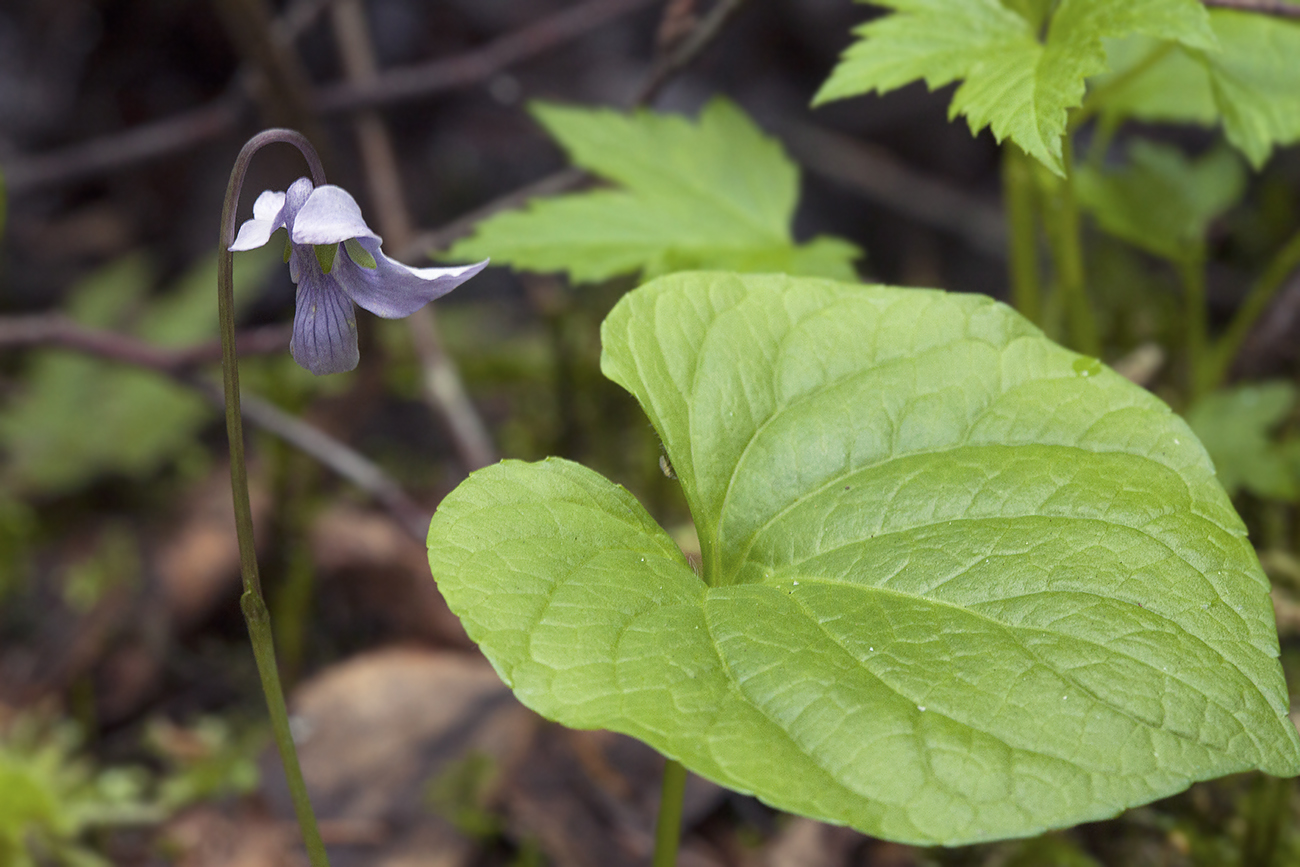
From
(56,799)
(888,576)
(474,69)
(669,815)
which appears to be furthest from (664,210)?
(56,799)

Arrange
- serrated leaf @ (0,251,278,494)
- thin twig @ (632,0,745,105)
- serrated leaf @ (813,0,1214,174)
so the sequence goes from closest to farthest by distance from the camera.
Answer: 1. serrated leaf @ (813,0,1214,174)
2. thin twig @ (632,0,745,105)
3. serrated leaf @ (0,251,278,494)

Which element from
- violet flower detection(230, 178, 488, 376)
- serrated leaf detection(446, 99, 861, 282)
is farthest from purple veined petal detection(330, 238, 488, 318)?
serrated leaf detection(446, 99, 861, 282)

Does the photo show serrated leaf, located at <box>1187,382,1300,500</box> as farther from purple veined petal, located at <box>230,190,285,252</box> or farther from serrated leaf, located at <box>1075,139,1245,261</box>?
purple veined petal, located at <box>230,190,285,252</box>

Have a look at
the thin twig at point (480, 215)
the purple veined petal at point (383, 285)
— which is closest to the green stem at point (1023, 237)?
the thin twig at point (480, 215)

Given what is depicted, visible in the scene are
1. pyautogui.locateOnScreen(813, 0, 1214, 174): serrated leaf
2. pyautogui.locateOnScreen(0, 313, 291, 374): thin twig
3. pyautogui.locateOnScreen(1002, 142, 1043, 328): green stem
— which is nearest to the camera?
pyautogui.locateOnScreen(813, 0, 1214, 174): serrated leaf

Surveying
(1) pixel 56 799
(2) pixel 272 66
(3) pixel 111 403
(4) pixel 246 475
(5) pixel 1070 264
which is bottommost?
(1) pixel 56 799

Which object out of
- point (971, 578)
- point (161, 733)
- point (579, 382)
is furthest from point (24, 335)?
point (971, 578)

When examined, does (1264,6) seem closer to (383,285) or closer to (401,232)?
(383,285)
